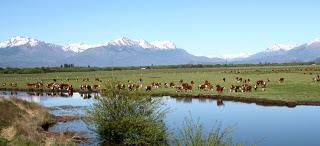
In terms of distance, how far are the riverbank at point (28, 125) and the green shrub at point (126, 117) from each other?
2747 millimetres

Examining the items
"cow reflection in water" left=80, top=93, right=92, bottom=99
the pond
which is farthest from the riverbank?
"cow reflection in water" left=80, top=93, right=92, bottom=99

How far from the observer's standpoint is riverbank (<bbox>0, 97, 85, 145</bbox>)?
2922 centimetres

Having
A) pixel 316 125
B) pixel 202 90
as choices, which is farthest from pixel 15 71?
pixel 316 125

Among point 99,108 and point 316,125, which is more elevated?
point 99,108

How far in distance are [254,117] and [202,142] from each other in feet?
91.9

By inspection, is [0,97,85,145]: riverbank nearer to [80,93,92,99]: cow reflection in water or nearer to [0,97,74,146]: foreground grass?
[0,97,74,146]: foreground grass

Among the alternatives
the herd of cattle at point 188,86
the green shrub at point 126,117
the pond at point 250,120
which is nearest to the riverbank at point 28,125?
the pond at point 250,120

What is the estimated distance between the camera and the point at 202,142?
849 inches

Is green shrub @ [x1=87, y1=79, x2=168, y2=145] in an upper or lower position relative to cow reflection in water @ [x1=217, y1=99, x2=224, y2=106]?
upper

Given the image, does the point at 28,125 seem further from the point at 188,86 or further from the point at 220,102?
the point at 188,86

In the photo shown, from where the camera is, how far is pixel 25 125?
35.6m

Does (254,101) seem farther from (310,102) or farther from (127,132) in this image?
(127,132)

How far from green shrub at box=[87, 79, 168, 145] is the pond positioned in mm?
2204

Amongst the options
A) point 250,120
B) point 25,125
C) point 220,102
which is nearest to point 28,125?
point 25,125
